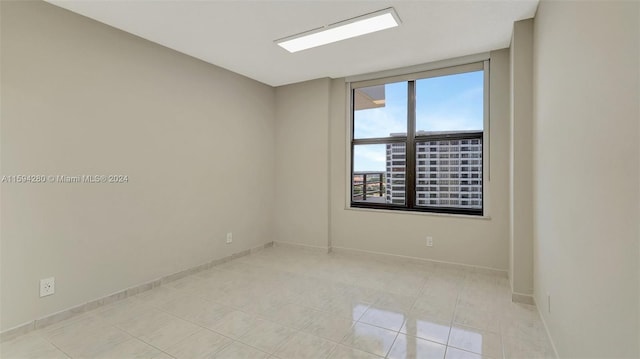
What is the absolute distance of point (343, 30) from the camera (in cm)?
284

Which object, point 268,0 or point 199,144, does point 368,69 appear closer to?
point 268,0

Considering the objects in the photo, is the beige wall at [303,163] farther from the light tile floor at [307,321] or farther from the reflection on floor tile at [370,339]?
the reflection on floor tile at [370,339]

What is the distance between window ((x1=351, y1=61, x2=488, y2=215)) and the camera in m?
3.69

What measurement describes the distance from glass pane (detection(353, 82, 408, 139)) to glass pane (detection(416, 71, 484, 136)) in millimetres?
225

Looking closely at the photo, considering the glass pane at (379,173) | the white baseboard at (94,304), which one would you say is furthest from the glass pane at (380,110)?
the white baseboard at (94,304)

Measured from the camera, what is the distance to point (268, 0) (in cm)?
236

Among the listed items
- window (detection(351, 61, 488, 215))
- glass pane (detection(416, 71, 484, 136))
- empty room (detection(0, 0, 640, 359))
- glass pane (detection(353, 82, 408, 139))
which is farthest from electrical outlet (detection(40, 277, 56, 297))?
glass pane (detection(416, 71, 484, 136))

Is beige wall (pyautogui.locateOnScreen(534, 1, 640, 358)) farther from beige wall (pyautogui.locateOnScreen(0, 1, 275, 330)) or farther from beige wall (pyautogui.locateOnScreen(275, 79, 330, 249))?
beige wall (pyautogui.locateOnScreen(0, 1, 275, 330))

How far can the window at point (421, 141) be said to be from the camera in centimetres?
369

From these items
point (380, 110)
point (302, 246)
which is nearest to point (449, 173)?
point (380, 110)

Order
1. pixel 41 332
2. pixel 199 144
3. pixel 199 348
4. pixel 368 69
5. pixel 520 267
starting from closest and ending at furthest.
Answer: pixel 199 348 → pixel 41 332 → pixel 520 267 → pixel 199 144 → pixel 368 69

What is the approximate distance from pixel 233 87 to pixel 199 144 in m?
1.01

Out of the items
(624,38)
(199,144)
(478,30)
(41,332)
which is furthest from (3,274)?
(478,30)

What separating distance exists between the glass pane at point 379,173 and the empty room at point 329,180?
30 mm
